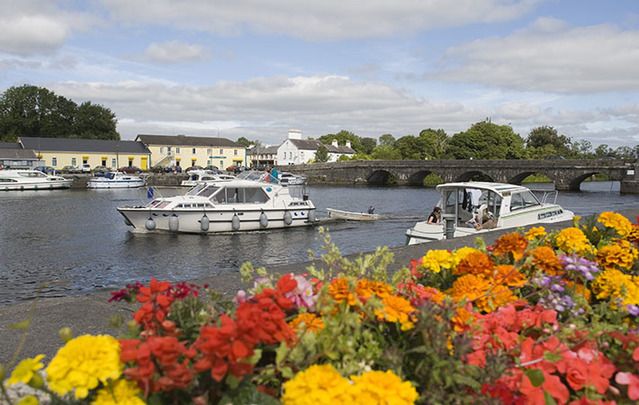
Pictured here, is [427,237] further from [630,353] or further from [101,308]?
[630,353]

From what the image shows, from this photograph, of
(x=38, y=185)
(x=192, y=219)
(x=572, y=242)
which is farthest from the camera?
(x=38, y=185)

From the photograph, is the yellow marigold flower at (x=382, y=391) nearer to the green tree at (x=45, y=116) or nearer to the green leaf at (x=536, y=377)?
the green leaf at (x=536, y=377)

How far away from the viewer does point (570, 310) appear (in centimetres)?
300

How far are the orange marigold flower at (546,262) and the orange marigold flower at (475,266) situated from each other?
1.00ft

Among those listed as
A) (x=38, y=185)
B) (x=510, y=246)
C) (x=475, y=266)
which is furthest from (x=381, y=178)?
(x=475, y=266)

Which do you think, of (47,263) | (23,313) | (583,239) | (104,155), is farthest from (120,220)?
(104,155)

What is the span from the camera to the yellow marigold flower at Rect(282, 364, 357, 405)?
5.64 feet

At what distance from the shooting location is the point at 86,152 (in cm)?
9319

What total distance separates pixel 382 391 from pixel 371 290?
77cm

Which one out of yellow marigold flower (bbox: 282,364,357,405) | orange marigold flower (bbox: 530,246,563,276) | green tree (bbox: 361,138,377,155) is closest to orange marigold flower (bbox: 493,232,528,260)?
orange marigold flower (bbox: 530,246,563,276)

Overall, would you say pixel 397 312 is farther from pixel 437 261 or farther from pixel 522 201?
pixel 522 201

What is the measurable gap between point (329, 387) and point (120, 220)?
33277 millimetres

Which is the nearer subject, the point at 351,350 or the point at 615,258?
the point at 351,350

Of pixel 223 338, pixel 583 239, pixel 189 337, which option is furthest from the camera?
pixel 583 239
